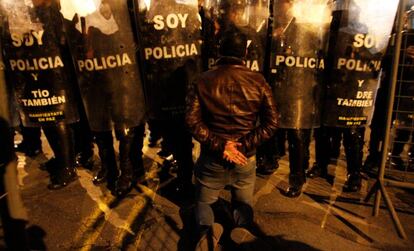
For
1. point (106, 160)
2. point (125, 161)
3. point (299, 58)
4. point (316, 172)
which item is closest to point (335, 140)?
point (316, 172)

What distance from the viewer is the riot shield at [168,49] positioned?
12.5 ft

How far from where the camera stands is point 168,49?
12.8ft

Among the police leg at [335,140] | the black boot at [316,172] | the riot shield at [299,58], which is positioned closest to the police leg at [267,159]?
the black boot at [316,172]

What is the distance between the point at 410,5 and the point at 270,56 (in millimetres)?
1790

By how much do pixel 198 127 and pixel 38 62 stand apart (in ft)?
7.63

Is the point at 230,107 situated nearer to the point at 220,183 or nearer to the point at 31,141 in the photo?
the point at 220,183

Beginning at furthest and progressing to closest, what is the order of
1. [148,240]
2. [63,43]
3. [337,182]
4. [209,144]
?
[337,182] → [63,43] → [148,240] → [209,144]

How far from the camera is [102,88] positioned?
13.1 feet

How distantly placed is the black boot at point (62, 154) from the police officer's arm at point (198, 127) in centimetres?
225

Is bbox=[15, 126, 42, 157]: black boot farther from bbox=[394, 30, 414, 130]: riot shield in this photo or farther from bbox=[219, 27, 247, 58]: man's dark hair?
bbox=[394, 30, 414, 130]: riot shield

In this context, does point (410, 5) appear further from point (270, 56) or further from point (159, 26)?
point (159, 26)

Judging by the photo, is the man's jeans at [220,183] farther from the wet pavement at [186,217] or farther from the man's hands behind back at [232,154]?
the wet pavement at [186,217]

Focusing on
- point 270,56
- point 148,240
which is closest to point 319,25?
point 270,56

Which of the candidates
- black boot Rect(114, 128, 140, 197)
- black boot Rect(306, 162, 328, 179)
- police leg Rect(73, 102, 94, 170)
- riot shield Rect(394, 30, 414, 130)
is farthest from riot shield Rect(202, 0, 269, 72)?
police leg Rect(73, 102, 94, 170)
